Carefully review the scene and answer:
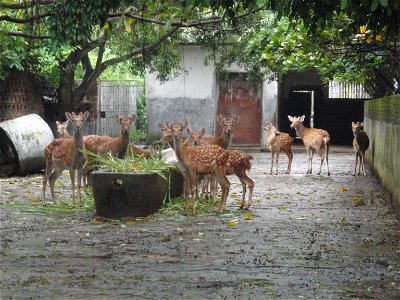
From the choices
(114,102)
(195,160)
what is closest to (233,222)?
(195,160)

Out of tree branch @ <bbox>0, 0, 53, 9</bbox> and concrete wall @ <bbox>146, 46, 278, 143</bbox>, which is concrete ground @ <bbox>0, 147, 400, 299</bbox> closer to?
tree branch @ <bbox>0, 0, 53, 9</bbox>

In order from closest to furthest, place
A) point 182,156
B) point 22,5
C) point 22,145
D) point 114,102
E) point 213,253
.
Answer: point 213,253, point 22,5, point 182,156, point 22,145, point 114,102

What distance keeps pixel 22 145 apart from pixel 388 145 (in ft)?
27.8

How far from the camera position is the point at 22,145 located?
1838 centimetres

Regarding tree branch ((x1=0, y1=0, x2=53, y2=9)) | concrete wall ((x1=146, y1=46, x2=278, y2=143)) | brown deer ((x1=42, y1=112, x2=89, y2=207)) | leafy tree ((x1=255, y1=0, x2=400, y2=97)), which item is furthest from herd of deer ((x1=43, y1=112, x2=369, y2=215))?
concrete wall ((x1=146, y1=46, x2=278, y2=143))

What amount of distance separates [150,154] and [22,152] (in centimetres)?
558

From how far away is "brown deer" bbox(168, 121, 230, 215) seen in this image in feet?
38.8

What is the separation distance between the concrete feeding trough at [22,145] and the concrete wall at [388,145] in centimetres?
759

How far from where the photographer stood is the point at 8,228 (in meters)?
10.8

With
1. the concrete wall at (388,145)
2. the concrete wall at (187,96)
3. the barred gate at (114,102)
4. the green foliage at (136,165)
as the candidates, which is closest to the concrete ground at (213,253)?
the concrete wall at (388,145)

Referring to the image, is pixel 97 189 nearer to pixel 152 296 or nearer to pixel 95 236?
pixel 95 236

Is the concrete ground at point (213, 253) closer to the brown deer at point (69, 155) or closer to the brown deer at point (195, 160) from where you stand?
the brown deer at point (195, 160)

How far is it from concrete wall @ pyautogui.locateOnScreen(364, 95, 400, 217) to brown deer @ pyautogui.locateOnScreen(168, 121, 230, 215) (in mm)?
2551

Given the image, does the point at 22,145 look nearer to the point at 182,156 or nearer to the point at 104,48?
the point at 104,48
